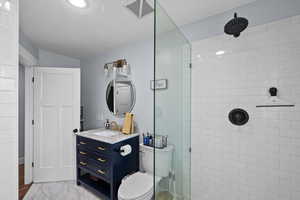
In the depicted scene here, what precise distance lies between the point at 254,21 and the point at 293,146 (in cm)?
117

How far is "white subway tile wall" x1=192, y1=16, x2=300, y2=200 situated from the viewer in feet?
3.75

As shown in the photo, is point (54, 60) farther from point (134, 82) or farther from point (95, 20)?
point (134, 82)

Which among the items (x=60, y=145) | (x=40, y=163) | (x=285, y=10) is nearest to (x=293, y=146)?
(x=285, y=10)

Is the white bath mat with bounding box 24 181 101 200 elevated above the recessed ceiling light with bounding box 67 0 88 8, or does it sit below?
below

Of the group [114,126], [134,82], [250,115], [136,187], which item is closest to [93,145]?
[114,126]

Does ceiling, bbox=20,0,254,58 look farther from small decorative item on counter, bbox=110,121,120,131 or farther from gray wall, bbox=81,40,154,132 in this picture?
small decorative item on counter, bbox=110,121,120,131

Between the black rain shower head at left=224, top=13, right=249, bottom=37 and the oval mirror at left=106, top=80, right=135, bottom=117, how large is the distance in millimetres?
1452

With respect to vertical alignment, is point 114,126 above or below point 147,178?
above

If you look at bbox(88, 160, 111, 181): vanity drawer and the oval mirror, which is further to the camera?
the oval mirror

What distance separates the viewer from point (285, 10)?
1.16 meters

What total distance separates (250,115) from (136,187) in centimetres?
137

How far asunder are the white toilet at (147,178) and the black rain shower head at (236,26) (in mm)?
1237

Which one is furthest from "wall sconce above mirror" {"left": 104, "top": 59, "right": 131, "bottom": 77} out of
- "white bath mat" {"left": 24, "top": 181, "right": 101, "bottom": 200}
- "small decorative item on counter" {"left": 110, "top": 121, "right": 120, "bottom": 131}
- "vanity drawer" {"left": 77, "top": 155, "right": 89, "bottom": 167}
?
"white bath mat" {"left": 24, "top": 181, "right": 101, "bottom": 200}

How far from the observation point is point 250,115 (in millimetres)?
1300
